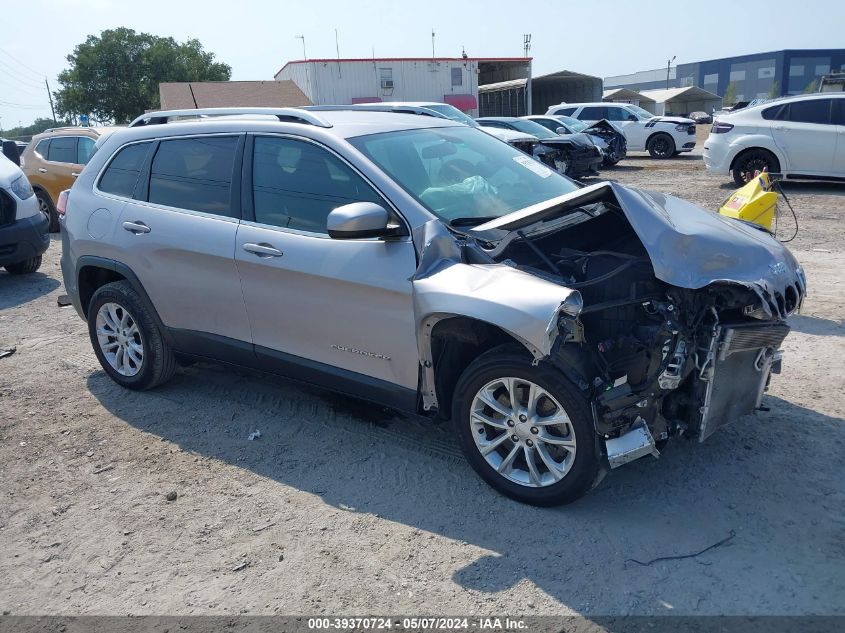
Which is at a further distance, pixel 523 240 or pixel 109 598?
pixel 523 240

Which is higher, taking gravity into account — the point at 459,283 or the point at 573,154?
the point at 459,283

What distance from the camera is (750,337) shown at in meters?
3.46

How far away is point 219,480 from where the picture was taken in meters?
4.09

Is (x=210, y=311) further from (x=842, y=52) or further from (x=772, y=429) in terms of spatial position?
(x=842, y=52)

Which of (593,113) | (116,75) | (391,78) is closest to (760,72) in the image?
(391,78)

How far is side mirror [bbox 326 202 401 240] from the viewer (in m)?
3.60

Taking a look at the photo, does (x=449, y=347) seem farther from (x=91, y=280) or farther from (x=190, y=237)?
(x=91, y=280)

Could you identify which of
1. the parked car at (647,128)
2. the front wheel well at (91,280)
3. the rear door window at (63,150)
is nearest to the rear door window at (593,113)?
the parked car at (647,128)

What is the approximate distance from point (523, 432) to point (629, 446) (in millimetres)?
504

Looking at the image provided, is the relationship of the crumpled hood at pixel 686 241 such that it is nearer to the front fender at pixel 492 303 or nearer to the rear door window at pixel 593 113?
the front fender at pixel 492 303

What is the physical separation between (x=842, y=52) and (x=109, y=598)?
336 feet

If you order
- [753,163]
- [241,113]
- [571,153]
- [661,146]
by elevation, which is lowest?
[661,146]

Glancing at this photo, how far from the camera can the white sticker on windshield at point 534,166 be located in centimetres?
471

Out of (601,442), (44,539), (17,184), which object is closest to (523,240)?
(601,442)
